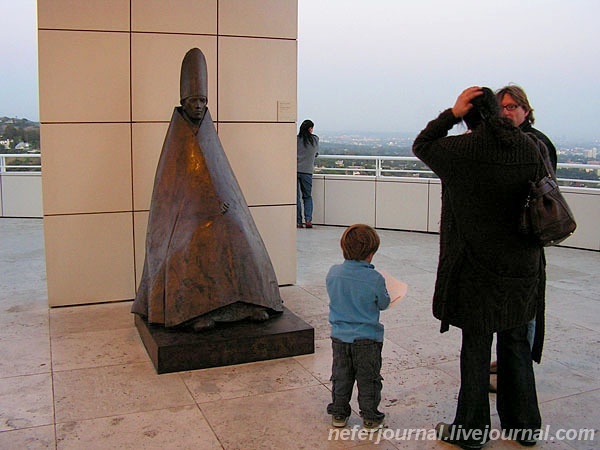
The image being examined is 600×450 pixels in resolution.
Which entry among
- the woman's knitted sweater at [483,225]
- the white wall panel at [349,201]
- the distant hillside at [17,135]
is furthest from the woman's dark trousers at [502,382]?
the distant hillside at [17,135]

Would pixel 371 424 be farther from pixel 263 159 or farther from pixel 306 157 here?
pixel 306 157

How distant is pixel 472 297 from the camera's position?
10.2 feet

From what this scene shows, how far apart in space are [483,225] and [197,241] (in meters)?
2.12

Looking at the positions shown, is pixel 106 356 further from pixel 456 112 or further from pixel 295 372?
pixel 456 112

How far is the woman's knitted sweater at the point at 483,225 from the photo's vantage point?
2.96 meters

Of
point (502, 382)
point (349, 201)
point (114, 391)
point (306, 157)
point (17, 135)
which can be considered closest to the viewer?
point (502, 382)

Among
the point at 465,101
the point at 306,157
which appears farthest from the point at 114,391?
the point at 306,157

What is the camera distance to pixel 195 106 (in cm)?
487

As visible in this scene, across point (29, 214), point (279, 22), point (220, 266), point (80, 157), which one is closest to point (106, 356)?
point (220, 266)

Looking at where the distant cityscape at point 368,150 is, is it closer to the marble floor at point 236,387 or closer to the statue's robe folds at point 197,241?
Result: the marble floor at point 236,387

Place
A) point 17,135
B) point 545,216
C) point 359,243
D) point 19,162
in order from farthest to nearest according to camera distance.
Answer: point 17,135 → point 19,162 → point 359,243 → point 545,216

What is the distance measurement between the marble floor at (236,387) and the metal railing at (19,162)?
19.7 ft

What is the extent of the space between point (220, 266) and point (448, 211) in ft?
6.08

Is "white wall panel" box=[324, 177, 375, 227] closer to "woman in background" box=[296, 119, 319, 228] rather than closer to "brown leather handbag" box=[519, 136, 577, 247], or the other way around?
"woman in background" box=[296, 119, 319, 228]
